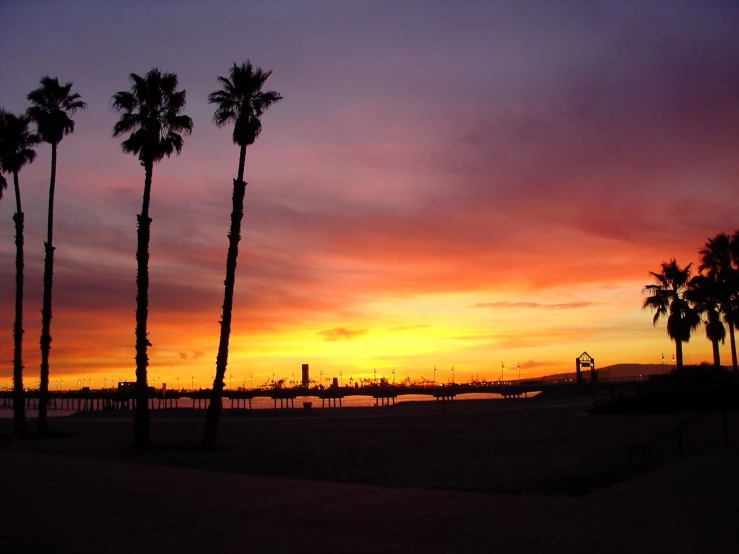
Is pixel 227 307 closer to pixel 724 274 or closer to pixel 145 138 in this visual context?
pixel 145 138

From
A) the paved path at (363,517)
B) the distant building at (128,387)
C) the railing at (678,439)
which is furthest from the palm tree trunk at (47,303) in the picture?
the distant building at (128,387)

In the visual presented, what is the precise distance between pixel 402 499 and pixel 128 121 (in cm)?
1917

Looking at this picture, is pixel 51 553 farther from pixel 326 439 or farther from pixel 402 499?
pixel 326 439

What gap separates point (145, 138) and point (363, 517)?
18995mm

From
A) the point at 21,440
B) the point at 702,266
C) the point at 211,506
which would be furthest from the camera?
the point at 702,266

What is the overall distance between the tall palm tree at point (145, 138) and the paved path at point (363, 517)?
1165 cm

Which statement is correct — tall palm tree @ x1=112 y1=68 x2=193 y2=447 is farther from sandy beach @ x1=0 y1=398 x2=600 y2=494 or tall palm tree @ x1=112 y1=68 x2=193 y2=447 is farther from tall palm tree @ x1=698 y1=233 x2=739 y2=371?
tall palm tree @ x1=698 y1=233 x2=739 y2=371

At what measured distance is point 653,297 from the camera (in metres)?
43.9

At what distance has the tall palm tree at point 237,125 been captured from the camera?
23.0 m

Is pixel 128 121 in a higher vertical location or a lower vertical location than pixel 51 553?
higher

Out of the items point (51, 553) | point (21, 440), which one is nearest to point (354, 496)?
point (51, 553)

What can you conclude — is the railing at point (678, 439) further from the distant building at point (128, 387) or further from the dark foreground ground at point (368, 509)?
the distant building at point (128, 387)

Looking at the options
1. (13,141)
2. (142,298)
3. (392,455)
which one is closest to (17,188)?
(13,141)

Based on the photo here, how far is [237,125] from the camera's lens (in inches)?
946
